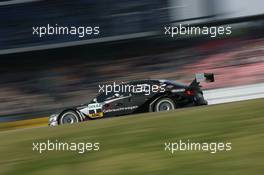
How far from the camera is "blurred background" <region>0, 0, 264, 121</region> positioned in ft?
44.2

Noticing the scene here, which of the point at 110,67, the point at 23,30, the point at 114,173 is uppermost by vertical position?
the point at 23,30

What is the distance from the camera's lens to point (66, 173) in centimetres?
461

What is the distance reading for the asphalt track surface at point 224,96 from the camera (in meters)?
10.7

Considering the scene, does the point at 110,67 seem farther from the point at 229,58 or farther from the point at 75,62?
the point at 229,58

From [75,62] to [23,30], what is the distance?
1.67m

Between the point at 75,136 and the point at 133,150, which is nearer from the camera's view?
the point at 133,150

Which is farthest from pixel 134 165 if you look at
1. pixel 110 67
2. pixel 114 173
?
pixel 110 67

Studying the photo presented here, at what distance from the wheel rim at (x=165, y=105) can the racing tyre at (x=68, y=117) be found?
5.65 ft

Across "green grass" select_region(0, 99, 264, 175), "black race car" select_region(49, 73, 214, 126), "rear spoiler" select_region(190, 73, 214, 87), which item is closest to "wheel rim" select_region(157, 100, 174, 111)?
"black race car" select_region(49, 73, 214, 126)

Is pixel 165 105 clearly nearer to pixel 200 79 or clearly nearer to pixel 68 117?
pixel 200 79
